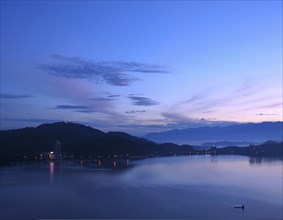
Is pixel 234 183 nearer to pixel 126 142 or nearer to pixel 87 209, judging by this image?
pixel 87 209

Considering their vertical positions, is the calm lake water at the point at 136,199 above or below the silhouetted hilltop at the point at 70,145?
below

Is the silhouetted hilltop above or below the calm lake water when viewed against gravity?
above

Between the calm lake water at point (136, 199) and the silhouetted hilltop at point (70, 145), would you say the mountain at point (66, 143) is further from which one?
the calm lake water at point (136, 199)

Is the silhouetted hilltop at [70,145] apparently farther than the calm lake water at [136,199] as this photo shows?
Yes

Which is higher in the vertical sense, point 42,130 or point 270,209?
point 42,130

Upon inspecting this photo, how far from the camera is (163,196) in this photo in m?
13.8

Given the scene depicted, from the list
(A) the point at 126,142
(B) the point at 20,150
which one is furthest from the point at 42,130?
(B) the point at 20,150

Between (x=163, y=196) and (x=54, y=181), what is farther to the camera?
(x=54, y=181)

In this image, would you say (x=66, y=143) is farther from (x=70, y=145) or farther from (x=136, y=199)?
(x=136, y=199)

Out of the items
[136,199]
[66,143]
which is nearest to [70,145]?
[66,143]

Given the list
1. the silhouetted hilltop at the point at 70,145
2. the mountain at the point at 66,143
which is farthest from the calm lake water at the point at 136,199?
the mountain at the point at 66,143

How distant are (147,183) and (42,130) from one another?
42.3 m

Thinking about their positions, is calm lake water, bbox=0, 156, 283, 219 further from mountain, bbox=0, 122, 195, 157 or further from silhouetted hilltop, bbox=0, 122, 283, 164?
mountain, bbox=0, 122, 195, 157

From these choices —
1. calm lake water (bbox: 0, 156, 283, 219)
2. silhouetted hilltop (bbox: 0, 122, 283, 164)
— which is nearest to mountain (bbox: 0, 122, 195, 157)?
silhouetted hilltop (bbox: 0, 122, 283, 164)
